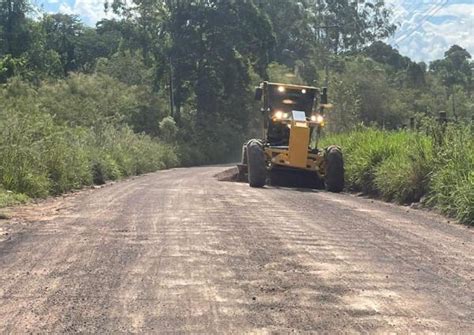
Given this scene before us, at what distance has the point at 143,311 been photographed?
205 inches

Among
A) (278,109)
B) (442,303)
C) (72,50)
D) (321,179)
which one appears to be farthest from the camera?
(72,50)

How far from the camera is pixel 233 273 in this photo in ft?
21.1

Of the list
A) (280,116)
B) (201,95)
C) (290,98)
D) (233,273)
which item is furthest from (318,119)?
(201,95)

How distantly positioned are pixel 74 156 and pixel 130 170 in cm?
943

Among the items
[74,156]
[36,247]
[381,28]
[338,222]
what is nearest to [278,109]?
[74,156]

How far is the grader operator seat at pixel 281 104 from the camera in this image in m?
19.2

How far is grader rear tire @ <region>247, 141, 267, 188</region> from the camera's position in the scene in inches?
666

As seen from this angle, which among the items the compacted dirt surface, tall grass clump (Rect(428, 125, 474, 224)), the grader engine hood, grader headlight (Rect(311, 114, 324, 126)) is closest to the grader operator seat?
grader headlight (Rect(311, 114, 324, 126))

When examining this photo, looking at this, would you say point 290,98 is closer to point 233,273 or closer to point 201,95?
point 233,273

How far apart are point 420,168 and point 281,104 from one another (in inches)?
256

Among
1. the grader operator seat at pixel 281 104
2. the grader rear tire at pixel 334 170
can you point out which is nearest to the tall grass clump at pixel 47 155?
the grader operator seat at pixel 281 104

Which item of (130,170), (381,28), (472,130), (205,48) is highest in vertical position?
(381,28)

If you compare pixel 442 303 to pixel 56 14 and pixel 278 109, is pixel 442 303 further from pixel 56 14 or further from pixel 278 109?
pixel 56 14

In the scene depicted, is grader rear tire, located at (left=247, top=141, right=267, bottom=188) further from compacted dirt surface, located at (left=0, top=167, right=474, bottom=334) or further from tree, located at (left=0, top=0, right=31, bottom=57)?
tree, located at (left=0, top=0, right=31, bottom=57)
